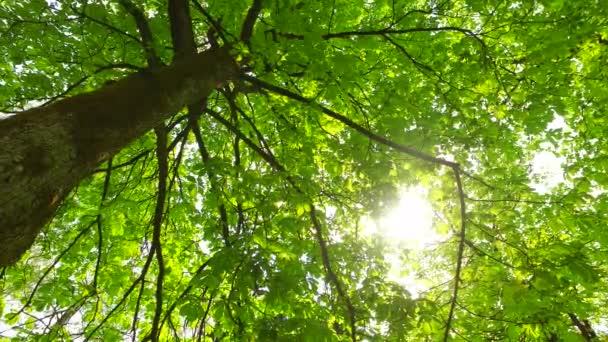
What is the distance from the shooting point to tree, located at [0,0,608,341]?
211 cm

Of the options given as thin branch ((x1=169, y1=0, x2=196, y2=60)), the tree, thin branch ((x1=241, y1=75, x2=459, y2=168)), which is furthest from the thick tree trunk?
thin branch ((x1=241, y1=75, x2=459, y2=168))

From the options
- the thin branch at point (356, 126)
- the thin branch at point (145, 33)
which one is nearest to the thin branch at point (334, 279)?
the thin branch at point (356, 126)

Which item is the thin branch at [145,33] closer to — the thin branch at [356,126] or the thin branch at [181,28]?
the thin branch at [181,28]

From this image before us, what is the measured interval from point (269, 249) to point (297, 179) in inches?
27.7

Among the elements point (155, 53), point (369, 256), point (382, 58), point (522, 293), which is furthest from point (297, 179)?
point (382, 58)

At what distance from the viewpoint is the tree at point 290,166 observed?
6.91 feet

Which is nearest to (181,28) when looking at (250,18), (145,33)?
(145,33)

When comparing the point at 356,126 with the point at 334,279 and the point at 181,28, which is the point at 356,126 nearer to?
the point at 334,279

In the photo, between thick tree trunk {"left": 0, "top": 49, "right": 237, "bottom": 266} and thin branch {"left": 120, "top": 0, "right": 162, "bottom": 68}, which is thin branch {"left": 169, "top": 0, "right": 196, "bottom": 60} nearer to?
thin branch {"left": 120, "top": 0, "right": 162, "bottom": 68}

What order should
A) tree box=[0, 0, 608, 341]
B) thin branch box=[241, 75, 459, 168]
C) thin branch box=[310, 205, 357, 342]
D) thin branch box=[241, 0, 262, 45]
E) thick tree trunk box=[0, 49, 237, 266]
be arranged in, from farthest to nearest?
thin branch box=[241, 0, 262, 45] → thin branch box=[241, 75, 459, 168] → thin branch box=[310, 205, 357, 342] → tree box=[0, 0, 608, 341] → thick tree trunk box=[0, 49, 237, 266]

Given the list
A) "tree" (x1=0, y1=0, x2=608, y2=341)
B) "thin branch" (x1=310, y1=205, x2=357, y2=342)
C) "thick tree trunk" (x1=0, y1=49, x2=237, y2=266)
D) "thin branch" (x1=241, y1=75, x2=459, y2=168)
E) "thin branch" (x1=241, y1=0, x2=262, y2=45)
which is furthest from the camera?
"thin branch" (x1=241, y1=0, x2=262, y2=45)

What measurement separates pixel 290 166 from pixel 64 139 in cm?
211

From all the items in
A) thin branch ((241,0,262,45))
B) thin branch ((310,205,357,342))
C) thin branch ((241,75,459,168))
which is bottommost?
thin branch ((310,205,357,342))

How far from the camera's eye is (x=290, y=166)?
352 cm
